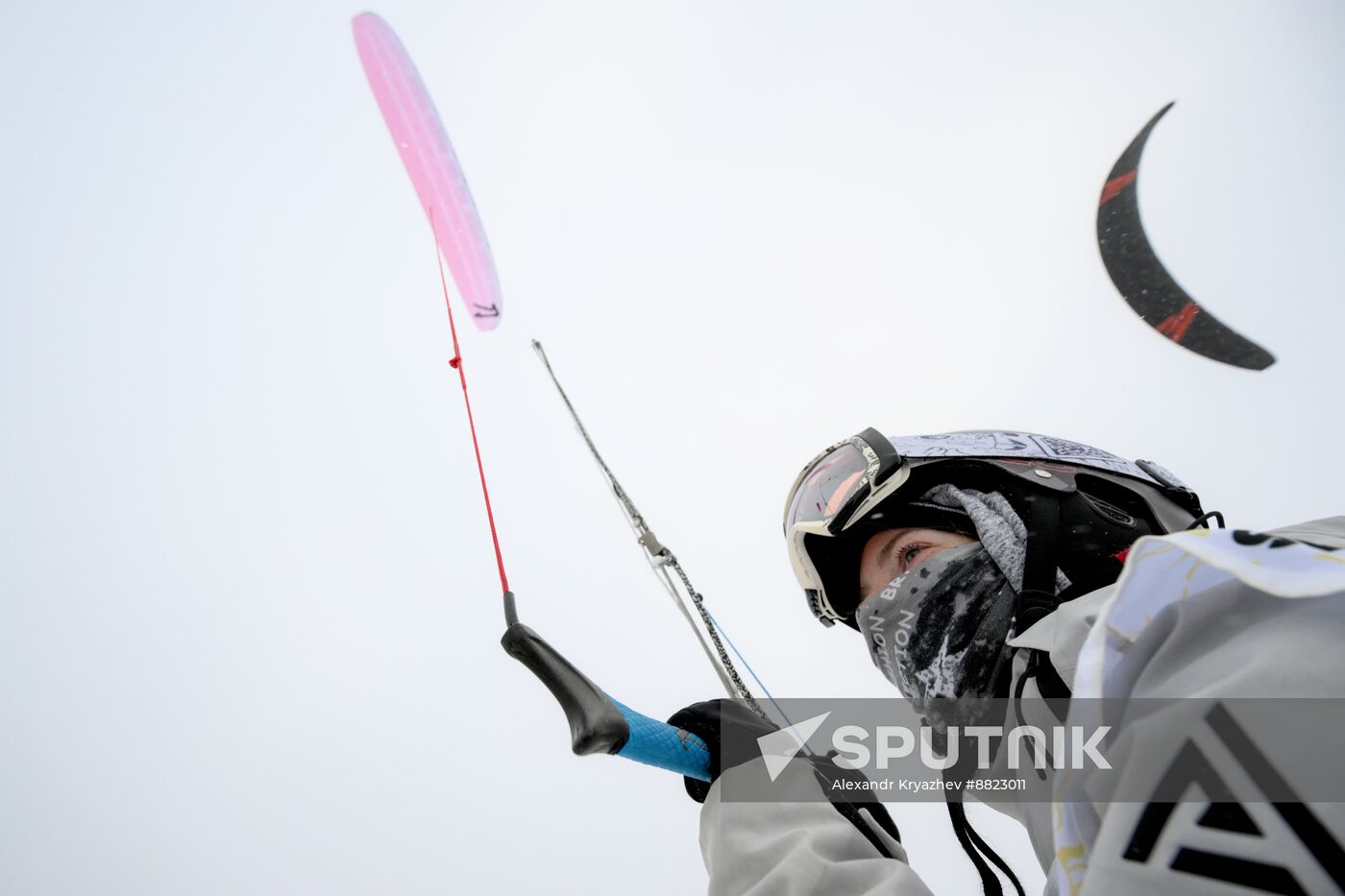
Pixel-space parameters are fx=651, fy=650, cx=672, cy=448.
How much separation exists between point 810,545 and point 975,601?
89 centimetres

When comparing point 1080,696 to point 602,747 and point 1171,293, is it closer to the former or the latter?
point 602,747

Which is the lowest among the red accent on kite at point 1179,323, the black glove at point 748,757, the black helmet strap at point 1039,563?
the black glove at point 748,757

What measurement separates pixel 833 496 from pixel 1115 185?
565cm

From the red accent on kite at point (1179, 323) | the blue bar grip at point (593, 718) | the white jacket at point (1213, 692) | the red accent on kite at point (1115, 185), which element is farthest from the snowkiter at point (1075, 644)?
the red accent on kite at point (1115, 185)

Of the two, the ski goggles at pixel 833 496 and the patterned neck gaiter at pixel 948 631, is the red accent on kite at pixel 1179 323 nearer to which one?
the ski goggles at pixel 833 496

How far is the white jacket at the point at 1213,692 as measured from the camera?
705mm

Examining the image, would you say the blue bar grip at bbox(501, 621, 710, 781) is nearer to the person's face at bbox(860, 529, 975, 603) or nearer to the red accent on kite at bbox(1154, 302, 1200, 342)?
the person's face at bbox(860, 529, 975, 603)

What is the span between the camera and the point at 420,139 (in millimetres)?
5344

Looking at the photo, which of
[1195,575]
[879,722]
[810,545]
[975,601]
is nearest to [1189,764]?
[1195,575]

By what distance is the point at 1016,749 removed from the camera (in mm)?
1760

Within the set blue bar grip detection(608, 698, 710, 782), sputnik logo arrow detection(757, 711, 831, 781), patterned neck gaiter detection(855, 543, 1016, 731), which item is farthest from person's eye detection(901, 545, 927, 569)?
blue bar grip detection(608, 698, 710, 782)

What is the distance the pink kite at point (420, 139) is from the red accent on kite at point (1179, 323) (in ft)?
20.0

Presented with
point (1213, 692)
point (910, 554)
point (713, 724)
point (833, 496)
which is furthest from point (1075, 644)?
point (833, 496)

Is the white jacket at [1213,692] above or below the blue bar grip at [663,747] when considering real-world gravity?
above
